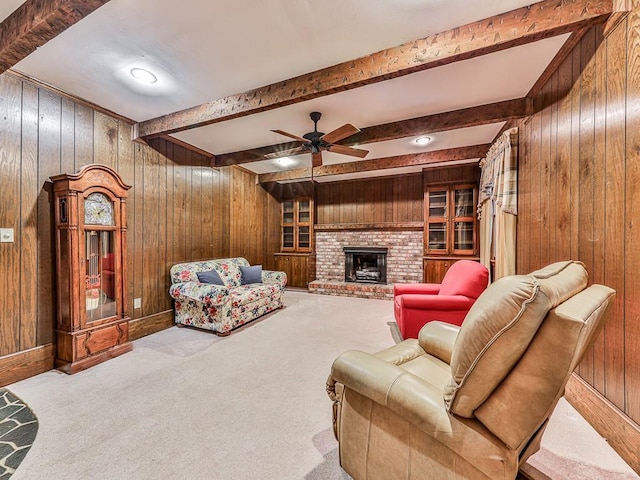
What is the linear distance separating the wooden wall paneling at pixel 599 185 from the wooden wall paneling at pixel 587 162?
2 cm

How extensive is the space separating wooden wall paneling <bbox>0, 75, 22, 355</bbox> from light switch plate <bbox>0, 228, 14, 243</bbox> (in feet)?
0.08

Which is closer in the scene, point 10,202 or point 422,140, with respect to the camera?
point 10,202

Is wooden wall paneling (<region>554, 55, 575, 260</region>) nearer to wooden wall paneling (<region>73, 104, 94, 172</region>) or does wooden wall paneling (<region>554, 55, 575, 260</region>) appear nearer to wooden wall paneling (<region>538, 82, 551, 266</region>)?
wooden wall paneling (<region>538, 82, 551, 266</region>)

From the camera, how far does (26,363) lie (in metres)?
2.36

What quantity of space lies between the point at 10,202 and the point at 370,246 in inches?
205

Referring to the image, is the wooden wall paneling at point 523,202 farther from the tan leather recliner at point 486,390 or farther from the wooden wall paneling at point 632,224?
the tan leather recliner at point 486,390

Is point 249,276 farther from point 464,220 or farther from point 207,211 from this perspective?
point 464,220

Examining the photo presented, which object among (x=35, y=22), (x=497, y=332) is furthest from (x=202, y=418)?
(x=35, y=22)

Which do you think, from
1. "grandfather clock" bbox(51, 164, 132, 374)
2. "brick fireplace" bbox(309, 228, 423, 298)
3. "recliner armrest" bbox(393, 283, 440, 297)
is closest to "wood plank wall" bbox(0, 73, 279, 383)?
"grandfather clock" bbox(51, 164, 132, 374)

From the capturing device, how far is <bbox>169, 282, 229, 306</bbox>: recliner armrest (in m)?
3.29

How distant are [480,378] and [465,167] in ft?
16.5

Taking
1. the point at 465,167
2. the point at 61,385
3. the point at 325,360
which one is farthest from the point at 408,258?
the point at 61,385

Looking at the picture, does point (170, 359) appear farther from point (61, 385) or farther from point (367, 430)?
point (367, 430)

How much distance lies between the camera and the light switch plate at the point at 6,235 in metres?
2.26
